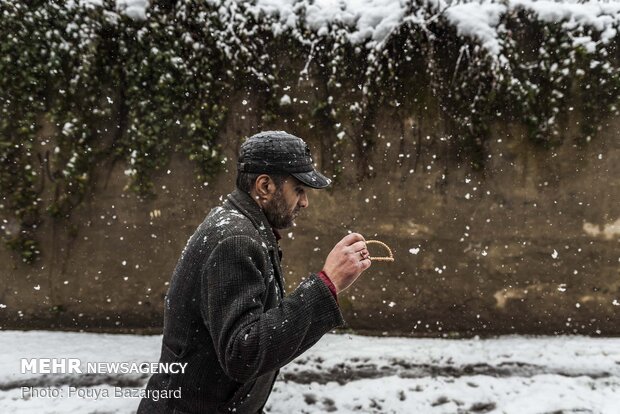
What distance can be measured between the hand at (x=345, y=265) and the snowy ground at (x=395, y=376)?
2.14 m

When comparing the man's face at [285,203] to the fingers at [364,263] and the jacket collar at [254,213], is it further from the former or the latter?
the fingers at [364,263]

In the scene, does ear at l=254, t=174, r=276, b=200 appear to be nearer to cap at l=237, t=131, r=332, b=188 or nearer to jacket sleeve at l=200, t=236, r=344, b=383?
cap at l=237, t=131, r=332, b=188

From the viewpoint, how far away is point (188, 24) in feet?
11.5

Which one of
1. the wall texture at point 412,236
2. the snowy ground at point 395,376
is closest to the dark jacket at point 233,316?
the snowy ground at point 395,376

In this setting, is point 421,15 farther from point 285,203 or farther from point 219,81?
A: point 285,203

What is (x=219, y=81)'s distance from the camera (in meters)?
3.62

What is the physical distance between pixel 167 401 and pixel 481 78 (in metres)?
3.43

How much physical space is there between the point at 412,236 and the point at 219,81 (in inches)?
90.0

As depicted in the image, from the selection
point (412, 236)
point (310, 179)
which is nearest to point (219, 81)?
point (412, 236)

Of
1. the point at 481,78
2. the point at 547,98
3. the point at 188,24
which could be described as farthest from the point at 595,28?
the point at 188,24

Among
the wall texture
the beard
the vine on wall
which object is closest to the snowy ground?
the wall texture

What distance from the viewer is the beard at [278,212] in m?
1.63

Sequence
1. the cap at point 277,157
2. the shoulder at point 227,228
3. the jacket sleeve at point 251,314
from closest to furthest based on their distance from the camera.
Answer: the jacket sleeve at point 251,314 < the shoulder at point 227,228 < the cap at point 277,157

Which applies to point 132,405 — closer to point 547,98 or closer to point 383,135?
point 383,135
